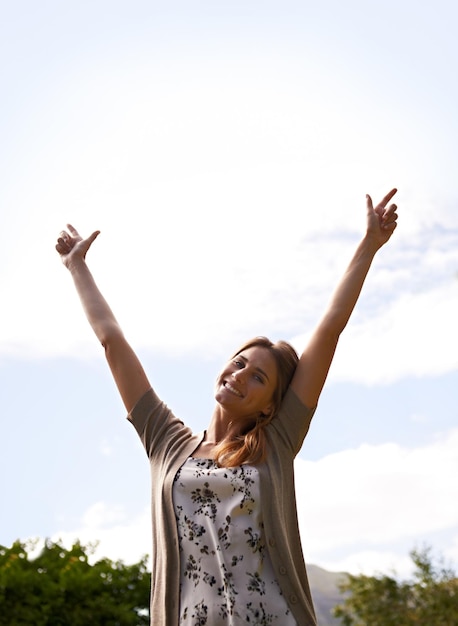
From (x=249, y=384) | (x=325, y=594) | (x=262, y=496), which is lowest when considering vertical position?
(x=262, y=496)

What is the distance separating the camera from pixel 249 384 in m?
3.16

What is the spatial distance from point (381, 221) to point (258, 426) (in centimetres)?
83

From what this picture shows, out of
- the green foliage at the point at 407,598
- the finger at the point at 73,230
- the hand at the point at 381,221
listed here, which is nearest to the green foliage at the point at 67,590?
the finger at the point at 73,230

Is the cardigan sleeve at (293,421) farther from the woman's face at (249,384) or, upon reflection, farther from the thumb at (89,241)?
the thumb at (89,241)

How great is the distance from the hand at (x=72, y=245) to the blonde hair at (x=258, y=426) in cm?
70

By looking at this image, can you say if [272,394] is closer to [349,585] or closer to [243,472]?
[243,472]

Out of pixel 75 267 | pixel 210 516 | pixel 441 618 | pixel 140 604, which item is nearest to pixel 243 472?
pixel 210 516

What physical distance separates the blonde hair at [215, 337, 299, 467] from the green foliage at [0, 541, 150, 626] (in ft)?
11.9

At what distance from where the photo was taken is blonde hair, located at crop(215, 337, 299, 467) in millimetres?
3035

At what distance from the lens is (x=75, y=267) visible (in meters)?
3.48

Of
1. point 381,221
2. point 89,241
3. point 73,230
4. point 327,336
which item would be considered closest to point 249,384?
point 327,336

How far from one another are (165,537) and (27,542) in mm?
3889

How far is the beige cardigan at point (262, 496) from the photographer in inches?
115

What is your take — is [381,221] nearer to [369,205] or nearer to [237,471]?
[369,205]
